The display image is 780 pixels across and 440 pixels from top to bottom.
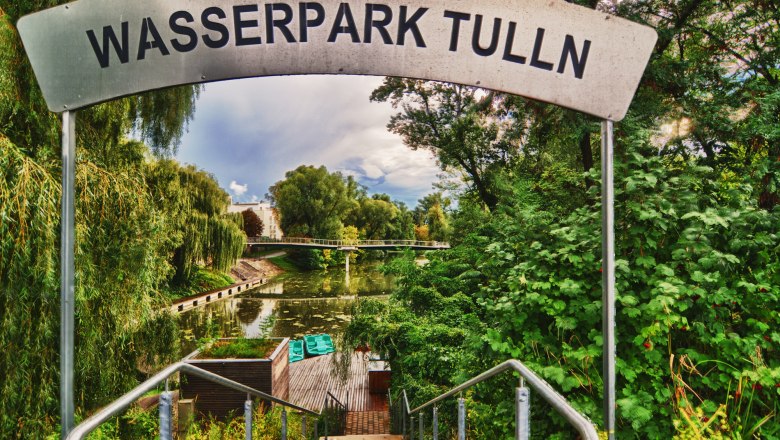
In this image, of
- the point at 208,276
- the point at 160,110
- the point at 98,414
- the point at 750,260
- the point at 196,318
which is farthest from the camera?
the point at 208,276

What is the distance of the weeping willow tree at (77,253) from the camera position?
348 centimetres

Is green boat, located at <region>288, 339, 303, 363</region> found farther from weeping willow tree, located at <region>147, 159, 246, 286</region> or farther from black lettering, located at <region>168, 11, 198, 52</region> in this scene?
black lettering, located at <region>168, 11, 198, 52</region>

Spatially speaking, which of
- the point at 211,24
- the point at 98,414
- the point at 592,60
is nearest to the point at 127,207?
the point at 211,24

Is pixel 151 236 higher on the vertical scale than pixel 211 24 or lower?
lower

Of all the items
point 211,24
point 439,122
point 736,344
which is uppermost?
point 439,122

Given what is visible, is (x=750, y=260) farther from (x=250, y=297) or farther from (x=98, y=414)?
(x=250, y=297)

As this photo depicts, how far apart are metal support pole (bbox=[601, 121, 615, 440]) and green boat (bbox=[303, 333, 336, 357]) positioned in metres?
13.5

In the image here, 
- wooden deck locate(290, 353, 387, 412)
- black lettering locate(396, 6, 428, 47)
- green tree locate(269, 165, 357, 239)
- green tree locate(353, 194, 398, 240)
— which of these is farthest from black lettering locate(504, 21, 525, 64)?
green tree locate(353, 194, 398, 240)

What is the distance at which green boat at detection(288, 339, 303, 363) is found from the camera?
560 inches

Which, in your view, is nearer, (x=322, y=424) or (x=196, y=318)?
(x=322, y=424)

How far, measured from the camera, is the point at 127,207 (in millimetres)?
4438

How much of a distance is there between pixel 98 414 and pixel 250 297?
86.0 feet

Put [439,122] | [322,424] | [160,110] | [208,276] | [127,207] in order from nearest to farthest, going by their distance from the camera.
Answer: [127,207] < [160,110] < [322,424] < [439,122] < [208,276]

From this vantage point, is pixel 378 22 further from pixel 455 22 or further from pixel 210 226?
pixel 210 226
